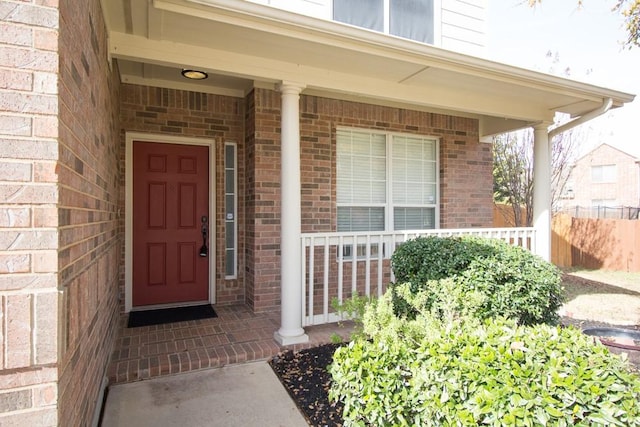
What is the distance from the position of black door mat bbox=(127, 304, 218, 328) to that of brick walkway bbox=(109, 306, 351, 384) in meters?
0.12

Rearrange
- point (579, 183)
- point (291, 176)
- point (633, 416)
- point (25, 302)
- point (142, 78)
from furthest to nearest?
point (579, 183) → point (142, 78) → point (291, 176) → point (633, 416) → point (25, 302)

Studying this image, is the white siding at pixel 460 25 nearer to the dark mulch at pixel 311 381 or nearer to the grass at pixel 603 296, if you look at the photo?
the grass at pixel 603 296

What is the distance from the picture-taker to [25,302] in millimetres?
1266

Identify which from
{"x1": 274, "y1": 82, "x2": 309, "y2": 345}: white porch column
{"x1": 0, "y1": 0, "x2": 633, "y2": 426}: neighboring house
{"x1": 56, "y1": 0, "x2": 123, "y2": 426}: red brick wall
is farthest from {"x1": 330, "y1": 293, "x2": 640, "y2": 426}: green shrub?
{"x1": 274, "y1": 82, "x2": 309, "y2": 345}: white porch column

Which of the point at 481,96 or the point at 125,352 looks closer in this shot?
the point at 125,352

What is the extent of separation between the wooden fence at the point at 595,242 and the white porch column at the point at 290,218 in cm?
805

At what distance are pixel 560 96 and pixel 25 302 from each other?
5.38m

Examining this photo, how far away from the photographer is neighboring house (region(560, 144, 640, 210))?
24.5 m

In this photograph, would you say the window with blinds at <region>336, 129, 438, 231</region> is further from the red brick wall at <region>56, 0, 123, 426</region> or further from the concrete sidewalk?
the red brick wall at <region>56, 0, 123, 426</region>

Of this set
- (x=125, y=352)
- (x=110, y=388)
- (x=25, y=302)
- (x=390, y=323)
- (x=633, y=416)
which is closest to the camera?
(x=25, y=302)

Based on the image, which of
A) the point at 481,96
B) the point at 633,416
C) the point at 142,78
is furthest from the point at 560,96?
the point at 142,78

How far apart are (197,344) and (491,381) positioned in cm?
289

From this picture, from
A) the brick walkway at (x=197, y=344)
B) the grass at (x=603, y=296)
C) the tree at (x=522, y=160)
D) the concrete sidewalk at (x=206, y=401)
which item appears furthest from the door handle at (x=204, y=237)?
the tree at (x=522, y=160)

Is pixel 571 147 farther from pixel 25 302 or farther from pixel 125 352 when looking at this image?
pixel 25 302
